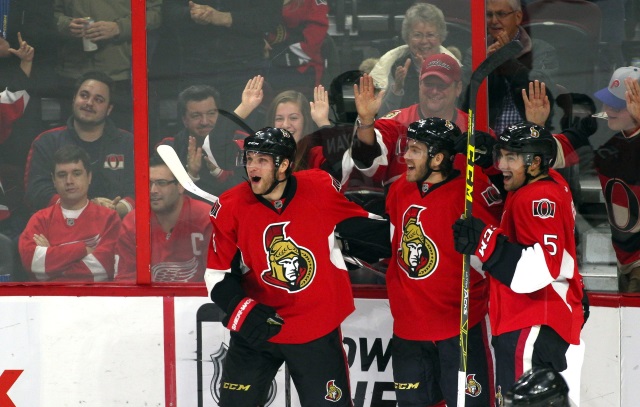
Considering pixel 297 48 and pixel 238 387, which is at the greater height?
pixel 297 48

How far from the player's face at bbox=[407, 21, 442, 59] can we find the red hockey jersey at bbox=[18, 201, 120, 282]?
142cm

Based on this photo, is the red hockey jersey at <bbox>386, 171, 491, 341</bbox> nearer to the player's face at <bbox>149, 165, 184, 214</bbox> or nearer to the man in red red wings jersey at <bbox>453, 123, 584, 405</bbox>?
the man in red red wings jersey at <bbox>453, 123, 584, 405</bbox>

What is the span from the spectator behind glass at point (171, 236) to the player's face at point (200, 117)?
0.23 meters

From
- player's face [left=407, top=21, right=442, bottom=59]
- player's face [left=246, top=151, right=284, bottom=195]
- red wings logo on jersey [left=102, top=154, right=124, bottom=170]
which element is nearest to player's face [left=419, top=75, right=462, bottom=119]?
player's face [left=407, top=21, right=442, bottom=59]

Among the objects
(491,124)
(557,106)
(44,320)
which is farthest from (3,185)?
(557,106)

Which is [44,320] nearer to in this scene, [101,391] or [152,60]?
[101,391]

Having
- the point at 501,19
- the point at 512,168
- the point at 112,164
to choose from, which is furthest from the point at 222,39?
the point at 512,168

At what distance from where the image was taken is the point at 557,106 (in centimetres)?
407

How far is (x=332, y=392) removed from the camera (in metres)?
3.73

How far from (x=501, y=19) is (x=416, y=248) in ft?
3.32

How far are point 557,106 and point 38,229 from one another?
86.4 inches

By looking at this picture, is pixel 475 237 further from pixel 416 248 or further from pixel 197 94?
pixel 197 94

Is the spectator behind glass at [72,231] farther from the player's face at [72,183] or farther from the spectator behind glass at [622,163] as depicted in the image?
the spectator behind glass at [622,163]

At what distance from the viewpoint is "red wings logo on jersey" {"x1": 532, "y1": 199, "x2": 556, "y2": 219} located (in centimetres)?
345
